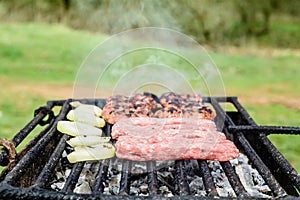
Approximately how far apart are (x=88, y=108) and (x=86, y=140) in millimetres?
578

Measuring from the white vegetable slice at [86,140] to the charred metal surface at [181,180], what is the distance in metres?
0.51

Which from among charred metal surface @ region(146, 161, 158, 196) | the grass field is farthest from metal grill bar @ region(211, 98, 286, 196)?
the grass field

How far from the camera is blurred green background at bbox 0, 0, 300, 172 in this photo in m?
6.51

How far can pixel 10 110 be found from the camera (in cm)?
603

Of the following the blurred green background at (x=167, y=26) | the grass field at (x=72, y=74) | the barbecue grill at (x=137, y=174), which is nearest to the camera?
the barbecue grill at (x=137, y=174)

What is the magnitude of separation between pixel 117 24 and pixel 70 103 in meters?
6.72

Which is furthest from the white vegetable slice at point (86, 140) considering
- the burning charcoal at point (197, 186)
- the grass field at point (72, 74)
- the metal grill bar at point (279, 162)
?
the grass field at point (72, 74)

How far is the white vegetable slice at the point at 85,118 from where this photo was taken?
2812 mm

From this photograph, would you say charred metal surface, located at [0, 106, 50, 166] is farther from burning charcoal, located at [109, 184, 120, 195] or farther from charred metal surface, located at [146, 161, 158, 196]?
charred metal surface, located at [146, 161, 158, 196]

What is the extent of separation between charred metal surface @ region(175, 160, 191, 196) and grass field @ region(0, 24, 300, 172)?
8.90 feet

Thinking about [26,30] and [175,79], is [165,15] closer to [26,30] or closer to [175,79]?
[26,30]

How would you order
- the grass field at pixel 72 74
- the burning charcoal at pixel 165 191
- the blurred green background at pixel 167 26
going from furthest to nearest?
the blurred green background at pixel 167 26, the grass field at pixel 72 74, the burning charcoal at pixel 165 191

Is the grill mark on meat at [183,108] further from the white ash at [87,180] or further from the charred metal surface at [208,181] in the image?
the charred metal surface at [208,181]

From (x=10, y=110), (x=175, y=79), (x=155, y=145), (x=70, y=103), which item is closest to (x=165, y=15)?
(x=10, y=110)
